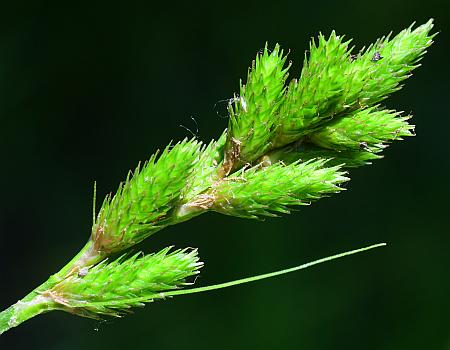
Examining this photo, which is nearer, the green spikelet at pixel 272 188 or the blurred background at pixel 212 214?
the green spikelet at pixel 272 188

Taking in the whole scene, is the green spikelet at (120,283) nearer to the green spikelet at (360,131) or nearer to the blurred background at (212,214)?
the green spikelet at (360,131)

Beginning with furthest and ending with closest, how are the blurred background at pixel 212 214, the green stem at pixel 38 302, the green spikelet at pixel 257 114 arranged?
the blurred background at pixel 212 214 → the green spikelet at pixel 257 114 → the green stem at pixel 38 302

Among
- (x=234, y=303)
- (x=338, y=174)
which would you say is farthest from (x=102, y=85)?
(x=338, y=174)

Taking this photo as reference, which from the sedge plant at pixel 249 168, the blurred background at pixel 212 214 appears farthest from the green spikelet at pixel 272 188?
the blurred background at pixel 212 214

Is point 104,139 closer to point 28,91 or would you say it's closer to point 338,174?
point 28,91

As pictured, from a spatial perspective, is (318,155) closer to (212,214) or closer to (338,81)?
(338,81)

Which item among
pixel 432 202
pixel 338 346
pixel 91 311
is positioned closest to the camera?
pixel 91 311
